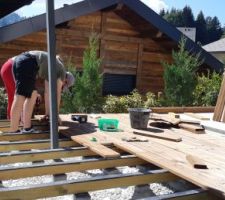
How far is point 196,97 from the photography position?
10.8 m

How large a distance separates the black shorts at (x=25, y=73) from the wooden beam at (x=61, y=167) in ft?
4.95

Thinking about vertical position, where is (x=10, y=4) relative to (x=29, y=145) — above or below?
above

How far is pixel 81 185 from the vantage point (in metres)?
2.90

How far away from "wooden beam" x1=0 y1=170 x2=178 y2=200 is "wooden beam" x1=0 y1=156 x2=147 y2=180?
45cm

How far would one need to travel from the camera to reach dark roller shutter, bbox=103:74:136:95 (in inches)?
446

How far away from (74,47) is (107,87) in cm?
160

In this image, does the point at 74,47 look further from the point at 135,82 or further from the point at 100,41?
the point at 135,82

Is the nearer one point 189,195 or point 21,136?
point 189,195

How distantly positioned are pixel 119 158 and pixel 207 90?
7623mm

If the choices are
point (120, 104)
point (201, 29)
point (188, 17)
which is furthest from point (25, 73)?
point (188, 17)

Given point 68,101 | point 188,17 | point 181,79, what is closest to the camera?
point 68,101

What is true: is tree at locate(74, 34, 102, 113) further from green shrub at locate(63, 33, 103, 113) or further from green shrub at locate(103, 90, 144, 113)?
green shrub at locate(103, 90, 144, 113)

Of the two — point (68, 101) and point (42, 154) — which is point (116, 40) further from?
point (42, 154)

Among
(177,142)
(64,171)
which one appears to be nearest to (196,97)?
(177,142)
